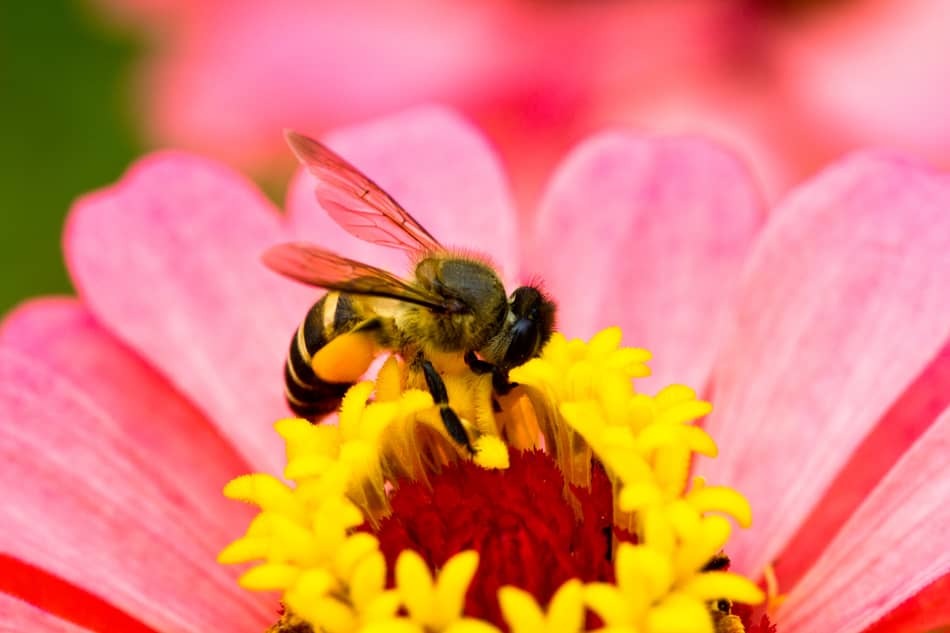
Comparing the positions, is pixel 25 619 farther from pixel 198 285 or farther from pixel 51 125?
pixel 51 125

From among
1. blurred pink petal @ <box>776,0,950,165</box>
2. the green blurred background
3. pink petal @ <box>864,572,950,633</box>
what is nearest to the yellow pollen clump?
pink petal @ <box>864,572,950,633</box>

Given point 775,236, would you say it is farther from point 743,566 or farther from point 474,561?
point 474,561

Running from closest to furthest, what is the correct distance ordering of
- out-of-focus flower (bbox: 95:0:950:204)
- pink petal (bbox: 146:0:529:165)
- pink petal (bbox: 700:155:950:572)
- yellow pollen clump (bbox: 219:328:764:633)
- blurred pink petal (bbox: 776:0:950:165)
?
yellow pollen clump (bbox: 219:328:764:633) < pink petal (bbox: 700:155:950:572) < blurred pink petal (bbox: 776:0:950:165) < out-of-focus flower (bbox: 95:0:950:204) < pink petal (bbox: 146:0:529:165)

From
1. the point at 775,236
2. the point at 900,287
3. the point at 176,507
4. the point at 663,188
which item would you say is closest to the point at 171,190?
the point at 176,507

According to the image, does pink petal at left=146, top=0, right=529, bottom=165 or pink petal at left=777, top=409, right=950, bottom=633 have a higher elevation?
pink petal at left=146, top=0, right=529, bottom=165

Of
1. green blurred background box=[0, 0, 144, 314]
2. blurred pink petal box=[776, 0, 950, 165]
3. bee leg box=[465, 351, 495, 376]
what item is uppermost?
green blurred background box=[0, 0, 144, 314]

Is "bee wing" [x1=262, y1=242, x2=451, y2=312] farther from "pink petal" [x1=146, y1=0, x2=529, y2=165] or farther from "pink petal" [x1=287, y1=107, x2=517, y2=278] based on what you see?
"pink petal" [x1=146, y1=0, x2=529, y2=165]
